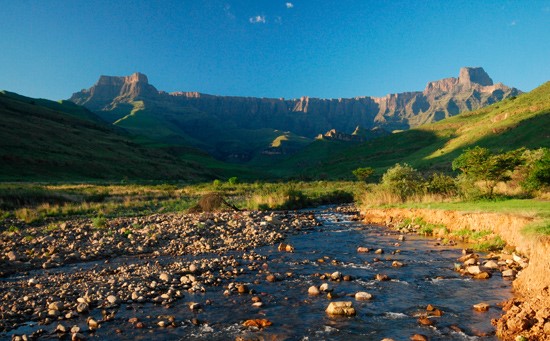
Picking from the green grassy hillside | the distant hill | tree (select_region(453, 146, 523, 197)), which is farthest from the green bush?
the distant hill

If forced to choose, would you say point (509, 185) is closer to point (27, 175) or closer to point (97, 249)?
point (97, 249)

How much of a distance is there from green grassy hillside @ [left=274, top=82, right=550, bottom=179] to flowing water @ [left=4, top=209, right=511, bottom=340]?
78019mm

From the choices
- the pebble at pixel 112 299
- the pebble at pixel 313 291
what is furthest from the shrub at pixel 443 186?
the pebble at pixel 112 299

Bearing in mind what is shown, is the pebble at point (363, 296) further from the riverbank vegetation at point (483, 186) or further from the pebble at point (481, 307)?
the riverbank vegetation at point (483, 186)

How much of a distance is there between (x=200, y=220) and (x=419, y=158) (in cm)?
10270

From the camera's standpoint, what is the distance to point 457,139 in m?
118

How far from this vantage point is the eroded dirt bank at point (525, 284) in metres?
8.92

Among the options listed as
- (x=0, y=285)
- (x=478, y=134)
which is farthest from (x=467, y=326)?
(x=478, y=134)

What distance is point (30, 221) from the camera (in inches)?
1137

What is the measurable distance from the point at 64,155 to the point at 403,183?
89874 mm

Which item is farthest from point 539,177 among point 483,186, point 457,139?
point 457,139

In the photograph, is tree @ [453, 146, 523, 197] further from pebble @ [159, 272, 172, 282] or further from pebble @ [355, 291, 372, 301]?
pebble @ [159, 272, 172, 282]

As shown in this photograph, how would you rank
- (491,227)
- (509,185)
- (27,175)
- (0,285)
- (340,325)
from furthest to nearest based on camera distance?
(27,175), (509,185), (491,227), (0,285), (340,325)

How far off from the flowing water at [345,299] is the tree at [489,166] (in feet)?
39.9
